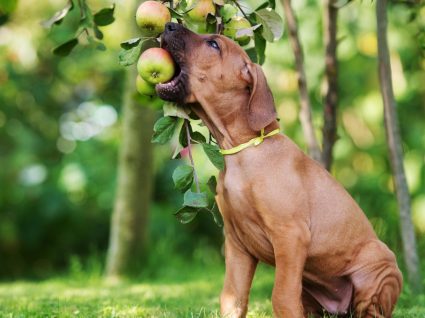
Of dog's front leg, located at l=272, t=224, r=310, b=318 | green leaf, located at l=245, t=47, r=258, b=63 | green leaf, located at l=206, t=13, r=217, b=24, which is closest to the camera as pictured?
dog's front leg, located at l=272, t=224, r=310, b=318

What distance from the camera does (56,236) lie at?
1023cm

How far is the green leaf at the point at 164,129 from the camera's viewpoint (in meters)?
3.90

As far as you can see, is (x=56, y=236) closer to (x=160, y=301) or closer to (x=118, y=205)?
(x=118, y=205)

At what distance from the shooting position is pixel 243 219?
3936 mm

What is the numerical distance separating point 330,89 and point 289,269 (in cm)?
261

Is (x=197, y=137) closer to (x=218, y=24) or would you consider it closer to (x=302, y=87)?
(x=218, y=24)

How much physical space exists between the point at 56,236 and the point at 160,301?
5.17 meters

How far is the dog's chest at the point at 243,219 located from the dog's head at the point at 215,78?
332 mm

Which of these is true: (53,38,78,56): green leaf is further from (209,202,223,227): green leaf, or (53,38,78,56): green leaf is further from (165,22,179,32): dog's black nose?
(209,202,223,227): green leaf

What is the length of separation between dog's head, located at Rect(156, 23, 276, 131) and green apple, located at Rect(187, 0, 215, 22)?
0.13 metres

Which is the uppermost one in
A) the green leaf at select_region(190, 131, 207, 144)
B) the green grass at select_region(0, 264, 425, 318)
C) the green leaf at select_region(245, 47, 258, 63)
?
the green leaf at select_region(245, 47, 258, 63)

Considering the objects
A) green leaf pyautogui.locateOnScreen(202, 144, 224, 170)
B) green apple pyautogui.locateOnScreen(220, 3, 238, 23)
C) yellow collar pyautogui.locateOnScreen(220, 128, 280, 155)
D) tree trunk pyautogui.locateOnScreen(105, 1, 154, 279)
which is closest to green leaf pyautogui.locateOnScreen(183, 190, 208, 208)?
green leaf pyautogui.locateOnScreen(202, 144, 224, 170)

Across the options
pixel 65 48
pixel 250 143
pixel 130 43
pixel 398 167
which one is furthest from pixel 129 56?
pixel 398 167

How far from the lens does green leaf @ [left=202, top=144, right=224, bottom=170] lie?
3.81 meters
